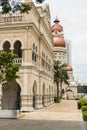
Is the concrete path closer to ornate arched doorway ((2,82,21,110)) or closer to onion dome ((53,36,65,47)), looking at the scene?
ornate arched doorway ((2,82,21,110))

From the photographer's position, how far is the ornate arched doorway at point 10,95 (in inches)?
1244

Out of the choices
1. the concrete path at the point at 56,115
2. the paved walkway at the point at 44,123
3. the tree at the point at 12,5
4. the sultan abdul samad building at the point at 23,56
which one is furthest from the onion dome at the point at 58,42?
the tree at the point at 12,5

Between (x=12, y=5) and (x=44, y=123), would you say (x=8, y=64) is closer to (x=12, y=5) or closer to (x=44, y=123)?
(x=44, y=123)

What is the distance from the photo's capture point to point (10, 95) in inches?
1293

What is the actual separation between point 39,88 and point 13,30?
7.87m

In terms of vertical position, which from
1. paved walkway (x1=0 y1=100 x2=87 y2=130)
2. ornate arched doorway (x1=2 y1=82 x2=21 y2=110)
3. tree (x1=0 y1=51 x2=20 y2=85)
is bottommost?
paved walkway (x1=0 y1=100 x2=87 y2=130)

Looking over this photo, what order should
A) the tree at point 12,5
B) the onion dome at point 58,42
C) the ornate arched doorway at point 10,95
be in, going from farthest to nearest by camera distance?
the onion dome at point 58,42 < the ornate arched doorway at point 10,95 < the tree at point 12,5

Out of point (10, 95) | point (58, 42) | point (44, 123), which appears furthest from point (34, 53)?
point (58, 42)

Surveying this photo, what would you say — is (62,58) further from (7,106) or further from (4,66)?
(4,66)

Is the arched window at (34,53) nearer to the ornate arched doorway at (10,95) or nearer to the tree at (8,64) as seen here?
the ornate arched doorway at (10,95)

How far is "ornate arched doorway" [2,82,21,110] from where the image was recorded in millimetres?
31609

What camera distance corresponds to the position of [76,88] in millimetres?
85500

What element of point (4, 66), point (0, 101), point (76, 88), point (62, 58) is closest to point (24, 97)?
point (0, 101)

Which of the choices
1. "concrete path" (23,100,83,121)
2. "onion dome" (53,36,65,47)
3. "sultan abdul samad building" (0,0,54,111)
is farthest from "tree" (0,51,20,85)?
"onion dome" (53,36,65,47)
